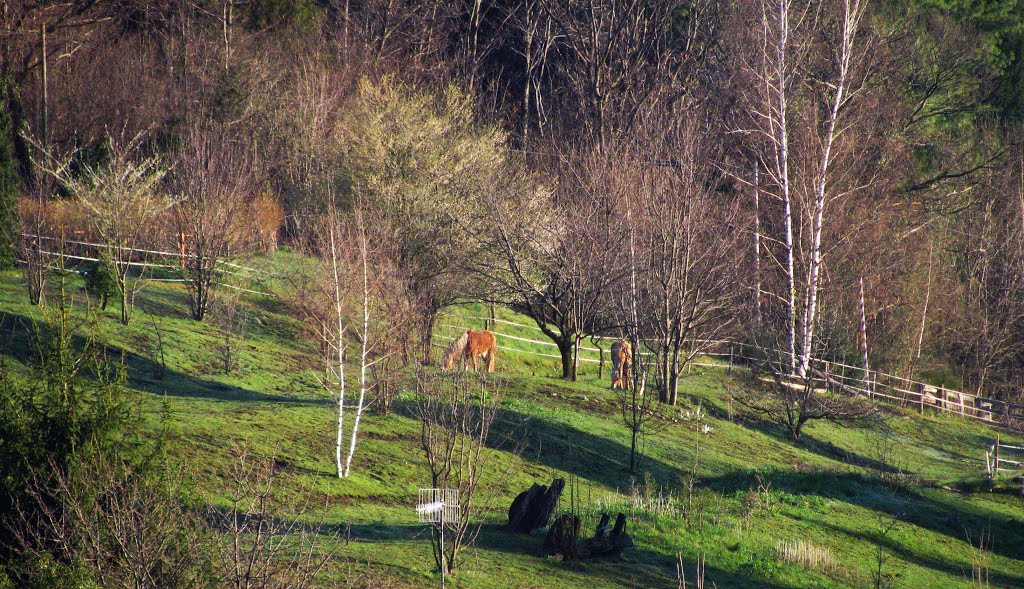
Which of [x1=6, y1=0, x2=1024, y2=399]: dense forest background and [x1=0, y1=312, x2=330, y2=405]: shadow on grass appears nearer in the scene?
[x1=0, y1=312, x2=330, y2=405]: shadow on grass

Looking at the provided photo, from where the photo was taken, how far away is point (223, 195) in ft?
96.8

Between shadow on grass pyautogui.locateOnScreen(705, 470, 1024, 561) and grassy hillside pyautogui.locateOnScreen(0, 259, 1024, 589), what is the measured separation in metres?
0.05

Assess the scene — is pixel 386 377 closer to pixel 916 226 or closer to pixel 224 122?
pixel 224 122

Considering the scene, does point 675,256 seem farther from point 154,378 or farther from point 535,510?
point 154,378

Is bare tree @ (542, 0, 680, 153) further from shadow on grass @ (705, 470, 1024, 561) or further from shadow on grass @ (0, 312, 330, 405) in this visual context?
shadow on grass @ (0, 312, 330, 405)

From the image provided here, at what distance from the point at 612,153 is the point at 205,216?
15.1 metres

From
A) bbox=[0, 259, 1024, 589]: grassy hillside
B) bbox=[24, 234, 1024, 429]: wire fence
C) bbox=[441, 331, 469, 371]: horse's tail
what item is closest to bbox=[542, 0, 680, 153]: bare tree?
bbox=[24, 234, 1024, 429]: wire fence

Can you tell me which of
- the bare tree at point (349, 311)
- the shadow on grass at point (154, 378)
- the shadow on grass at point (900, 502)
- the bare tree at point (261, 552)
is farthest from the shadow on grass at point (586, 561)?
the shadow on grass at point (154, 378)

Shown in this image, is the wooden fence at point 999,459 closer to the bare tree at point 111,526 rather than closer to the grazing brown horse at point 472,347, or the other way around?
the grazing brown horse at point 472,347


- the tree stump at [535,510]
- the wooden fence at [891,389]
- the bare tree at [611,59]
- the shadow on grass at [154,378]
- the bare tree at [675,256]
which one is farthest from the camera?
the bare tree at [611,59]

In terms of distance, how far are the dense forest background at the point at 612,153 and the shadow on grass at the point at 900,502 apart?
701 cm

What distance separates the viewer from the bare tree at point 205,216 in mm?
28172

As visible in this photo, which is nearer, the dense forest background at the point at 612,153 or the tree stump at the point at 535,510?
the tree stump at the point at 535,510

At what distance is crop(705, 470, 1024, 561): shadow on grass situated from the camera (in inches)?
763
